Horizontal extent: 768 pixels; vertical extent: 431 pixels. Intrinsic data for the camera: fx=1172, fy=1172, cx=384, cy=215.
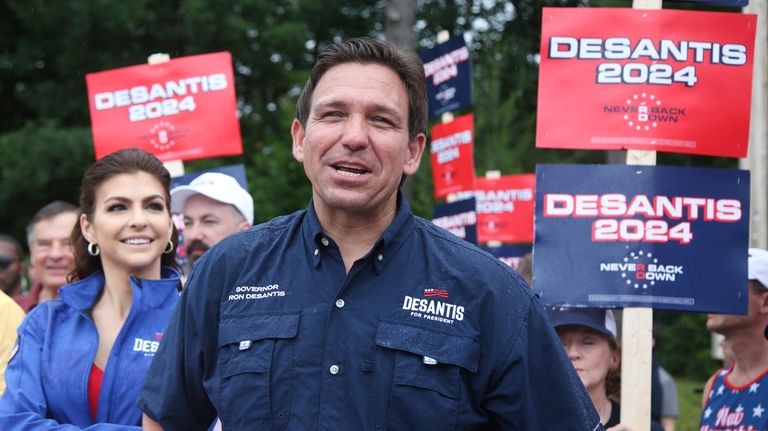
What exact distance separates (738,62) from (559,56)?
2.70ft

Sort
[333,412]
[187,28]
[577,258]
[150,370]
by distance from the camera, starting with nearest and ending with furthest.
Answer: [333,412] < [150,370] < [577,258] < [187,28]

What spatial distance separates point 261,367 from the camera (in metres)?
3.06

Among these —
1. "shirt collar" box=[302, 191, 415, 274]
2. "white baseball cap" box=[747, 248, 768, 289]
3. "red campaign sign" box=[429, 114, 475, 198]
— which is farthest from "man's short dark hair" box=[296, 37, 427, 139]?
"red campaign sign" box=[429, 114, 475, 198]

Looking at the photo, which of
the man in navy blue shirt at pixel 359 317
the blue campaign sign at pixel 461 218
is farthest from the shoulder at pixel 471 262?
the blue campaign sign at pixel 461 218

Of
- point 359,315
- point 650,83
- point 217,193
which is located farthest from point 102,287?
point 650,83

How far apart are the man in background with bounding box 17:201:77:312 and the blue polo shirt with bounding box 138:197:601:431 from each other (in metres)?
4.56

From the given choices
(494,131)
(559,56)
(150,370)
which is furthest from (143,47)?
(150,370)

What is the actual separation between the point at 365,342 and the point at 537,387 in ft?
1.61

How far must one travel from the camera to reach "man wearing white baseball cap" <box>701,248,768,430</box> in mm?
5160

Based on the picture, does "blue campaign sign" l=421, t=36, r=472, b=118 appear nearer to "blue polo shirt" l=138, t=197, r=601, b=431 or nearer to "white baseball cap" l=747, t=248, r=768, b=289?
"white baseball cap" l=747, t=248, r=768, b=289

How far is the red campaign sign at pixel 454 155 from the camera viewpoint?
9.90 m

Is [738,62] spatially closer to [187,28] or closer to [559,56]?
[559,56]

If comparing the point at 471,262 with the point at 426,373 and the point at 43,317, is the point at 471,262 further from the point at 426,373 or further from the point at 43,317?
the point at 43,317

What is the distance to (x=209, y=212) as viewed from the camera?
21.6 feet
